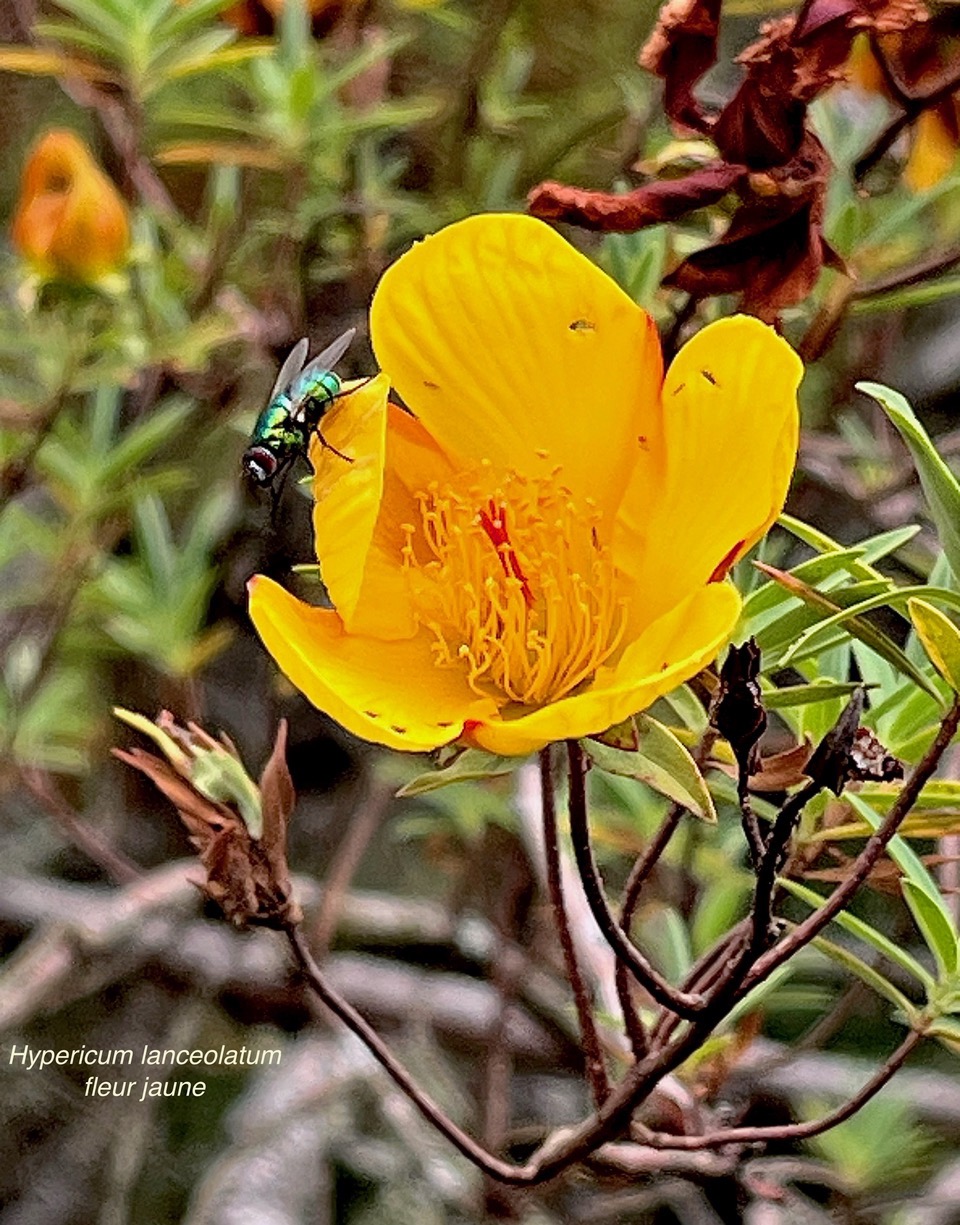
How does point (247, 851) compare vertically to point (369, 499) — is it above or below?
below

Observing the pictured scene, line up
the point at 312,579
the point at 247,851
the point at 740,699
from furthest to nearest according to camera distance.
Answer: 1. the point at 312,579
2. the point at 247,851
3. the point at 740,699

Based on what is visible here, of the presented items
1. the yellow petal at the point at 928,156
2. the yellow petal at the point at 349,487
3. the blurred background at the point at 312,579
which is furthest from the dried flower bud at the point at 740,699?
the yellow petal at the point at 928,156

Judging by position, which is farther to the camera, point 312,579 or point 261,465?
point 312,579

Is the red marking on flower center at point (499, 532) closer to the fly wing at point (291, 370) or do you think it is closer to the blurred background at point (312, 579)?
the fly wing at point (291, 370)

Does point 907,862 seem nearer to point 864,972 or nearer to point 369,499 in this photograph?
point 864,972

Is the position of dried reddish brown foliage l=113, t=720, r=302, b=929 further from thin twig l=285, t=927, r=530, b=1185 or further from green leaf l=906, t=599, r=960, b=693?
green leaf l=906, t=599, r=960, b=693

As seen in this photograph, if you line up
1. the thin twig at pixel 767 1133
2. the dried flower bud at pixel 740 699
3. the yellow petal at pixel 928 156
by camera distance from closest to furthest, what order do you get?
the dried flower bud at pixel 740 699 < the thin twig at pixel 767 1133 < the yellow petal at pixel 928 156

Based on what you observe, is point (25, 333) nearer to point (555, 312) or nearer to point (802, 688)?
point (555, 312)

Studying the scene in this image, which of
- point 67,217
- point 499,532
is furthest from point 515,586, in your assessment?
point 67,217
